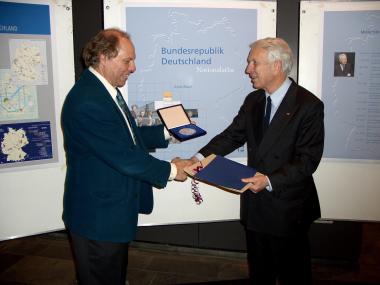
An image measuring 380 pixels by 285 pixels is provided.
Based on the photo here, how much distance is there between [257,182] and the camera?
2152 millimetres

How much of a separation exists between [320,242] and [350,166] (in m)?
1.08

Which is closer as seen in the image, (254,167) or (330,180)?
(254,167)

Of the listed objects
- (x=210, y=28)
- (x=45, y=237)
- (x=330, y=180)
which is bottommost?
(x=45, y=237)

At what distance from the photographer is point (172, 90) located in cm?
278

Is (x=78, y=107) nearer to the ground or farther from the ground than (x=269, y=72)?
nearer to the ground

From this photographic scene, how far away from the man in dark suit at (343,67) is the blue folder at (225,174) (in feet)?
3.73

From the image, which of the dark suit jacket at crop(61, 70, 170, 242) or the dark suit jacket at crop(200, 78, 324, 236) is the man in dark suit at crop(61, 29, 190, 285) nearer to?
the dark suit jacket at crop(61, 70, 170, 242)

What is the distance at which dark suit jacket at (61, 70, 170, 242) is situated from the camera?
1883 mm

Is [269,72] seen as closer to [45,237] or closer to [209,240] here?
[209,240]

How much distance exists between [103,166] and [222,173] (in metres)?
0.71

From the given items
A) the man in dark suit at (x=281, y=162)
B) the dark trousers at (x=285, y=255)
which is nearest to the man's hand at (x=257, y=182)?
the man in dark suit at (x=281, y=162)

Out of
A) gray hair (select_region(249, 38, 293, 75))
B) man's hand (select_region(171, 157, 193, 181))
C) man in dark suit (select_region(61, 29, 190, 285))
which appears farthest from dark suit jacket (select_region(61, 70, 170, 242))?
gray hair (select_region(249, 38, 293, 75))

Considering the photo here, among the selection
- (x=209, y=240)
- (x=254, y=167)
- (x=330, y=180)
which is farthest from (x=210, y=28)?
(x=209, y=240)

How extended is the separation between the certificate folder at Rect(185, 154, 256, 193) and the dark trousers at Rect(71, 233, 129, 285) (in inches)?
23.7
